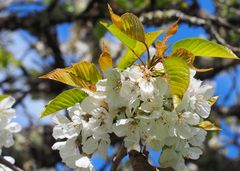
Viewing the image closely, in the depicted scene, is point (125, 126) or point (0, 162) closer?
point (125, 126)

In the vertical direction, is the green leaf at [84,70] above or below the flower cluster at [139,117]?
above

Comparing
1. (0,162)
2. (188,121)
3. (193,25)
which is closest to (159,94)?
(188,121)

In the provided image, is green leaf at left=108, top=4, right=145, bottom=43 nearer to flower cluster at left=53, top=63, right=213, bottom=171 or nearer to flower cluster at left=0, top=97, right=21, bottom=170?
flower cluster at left=53, top=63, right=213, bottom=171

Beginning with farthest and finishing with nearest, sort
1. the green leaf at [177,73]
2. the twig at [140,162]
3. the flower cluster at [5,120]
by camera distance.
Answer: the flower cluster at [5,120] < the twig at [140,162] < the green leaf at [177,73]

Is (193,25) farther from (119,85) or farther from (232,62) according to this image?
(119,85)

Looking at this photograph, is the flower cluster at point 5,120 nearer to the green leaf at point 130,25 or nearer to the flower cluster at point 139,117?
the flower cluster at point 139,117

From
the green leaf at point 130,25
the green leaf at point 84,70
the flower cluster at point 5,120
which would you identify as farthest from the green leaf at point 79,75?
the flower cluster at point 5,120

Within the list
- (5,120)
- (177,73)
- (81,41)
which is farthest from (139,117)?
(81,41)
